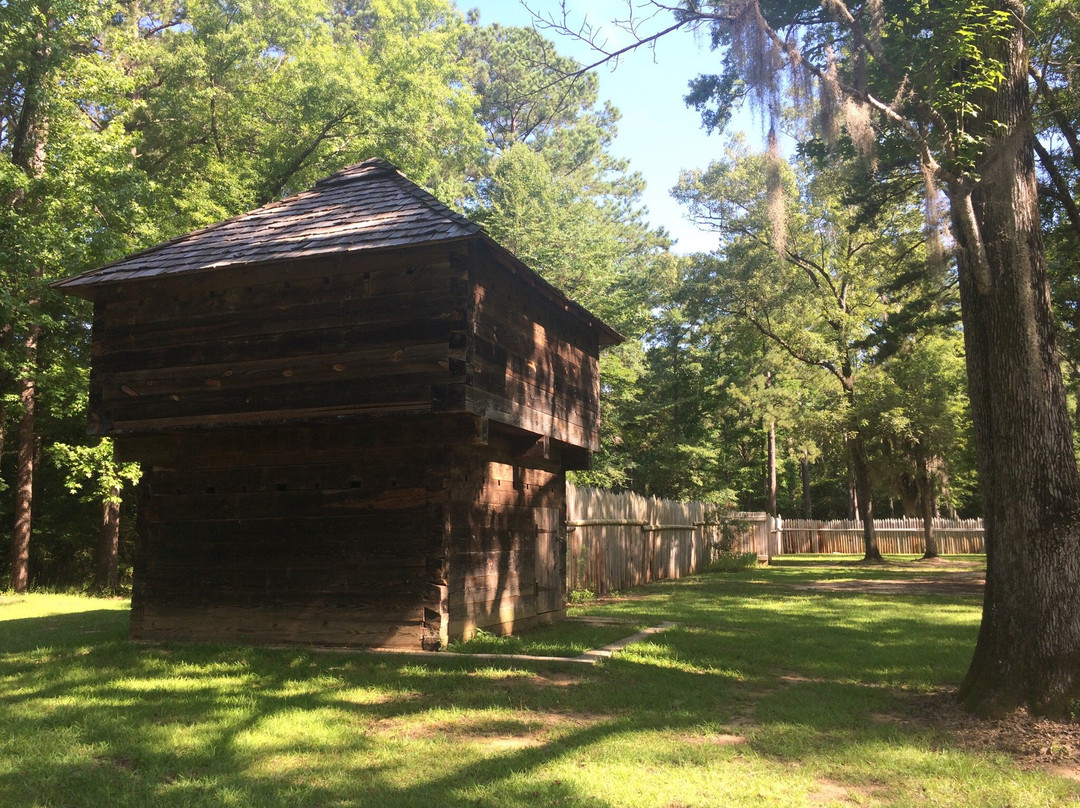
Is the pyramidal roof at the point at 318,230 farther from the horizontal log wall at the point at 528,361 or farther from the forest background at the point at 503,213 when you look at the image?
the forest background at the point at 503,213

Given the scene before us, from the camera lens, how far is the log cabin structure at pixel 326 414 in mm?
9125

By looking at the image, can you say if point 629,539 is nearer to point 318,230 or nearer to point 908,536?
point 318,230

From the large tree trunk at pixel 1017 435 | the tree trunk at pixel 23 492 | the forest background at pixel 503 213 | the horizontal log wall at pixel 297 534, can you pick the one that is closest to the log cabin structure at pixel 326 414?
the horizontal log wall at pixel 297 534

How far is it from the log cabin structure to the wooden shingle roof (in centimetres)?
4

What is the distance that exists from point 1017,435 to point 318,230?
797 cm

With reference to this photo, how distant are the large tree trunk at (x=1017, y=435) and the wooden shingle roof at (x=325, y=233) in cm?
505

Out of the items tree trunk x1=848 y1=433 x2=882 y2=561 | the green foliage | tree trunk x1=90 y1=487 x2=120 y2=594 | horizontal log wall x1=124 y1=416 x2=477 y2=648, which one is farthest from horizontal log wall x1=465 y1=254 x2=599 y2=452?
tree trunk x1=848 y1=433 x2=882 y2=561

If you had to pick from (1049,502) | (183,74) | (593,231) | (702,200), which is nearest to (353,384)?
(1049,502)

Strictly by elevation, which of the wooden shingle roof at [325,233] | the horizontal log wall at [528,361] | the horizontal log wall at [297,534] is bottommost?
the horizontal log wall at [297,534]

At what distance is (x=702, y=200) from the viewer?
3278cm

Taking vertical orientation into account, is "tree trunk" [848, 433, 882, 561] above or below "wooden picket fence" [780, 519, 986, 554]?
above

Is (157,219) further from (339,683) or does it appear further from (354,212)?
(339,683)

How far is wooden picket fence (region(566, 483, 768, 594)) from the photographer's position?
1639cm

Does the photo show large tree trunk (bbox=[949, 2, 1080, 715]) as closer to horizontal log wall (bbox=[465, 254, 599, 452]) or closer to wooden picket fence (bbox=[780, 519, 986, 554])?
horizontal log wall (bbox=[465, 254, 599, 452])
